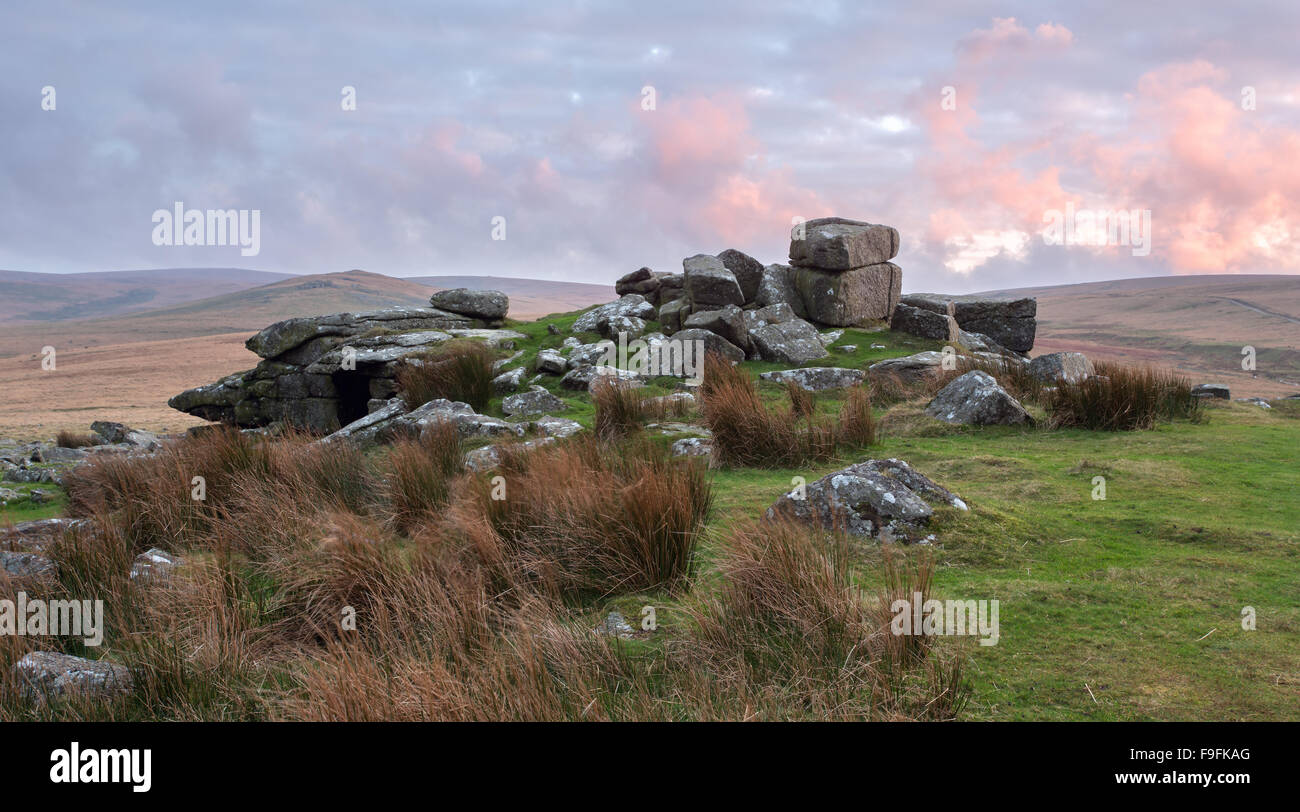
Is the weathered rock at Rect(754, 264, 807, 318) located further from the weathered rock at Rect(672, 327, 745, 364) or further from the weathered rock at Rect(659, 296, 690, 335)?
the weathered rock at Rect(672, 327, 745, 364)

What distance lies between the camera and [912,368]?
40.9ft

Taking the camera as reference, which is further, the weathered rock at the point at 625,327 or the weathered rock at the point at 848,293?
the weathered rock at the point at 625,327

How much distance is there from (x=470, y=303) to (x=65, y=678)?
49.3 ft

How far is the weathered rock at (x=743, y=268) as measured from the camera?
16.9 meters

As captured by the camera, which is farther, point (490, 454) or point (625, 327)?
point (625, 327)

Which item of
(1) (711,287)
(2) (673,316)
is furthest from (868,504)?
(2) (673,316)

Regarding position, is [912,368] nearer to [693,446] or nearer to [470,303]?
[693,446]

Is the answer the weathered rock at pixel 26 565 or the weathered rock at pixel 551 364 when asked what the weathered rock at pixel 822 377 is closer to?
the weathered rock at pixel 551 364

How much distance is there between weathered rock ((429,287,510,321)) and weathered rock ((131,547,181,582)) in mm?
12906

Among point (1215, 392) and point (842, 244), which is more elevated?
point (842, 244)

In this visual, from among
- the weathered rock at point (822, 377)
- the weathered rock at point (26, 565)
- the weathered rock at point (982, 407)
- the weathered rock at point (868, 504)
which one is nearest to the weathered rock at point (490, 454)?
the weathered rock at point (868, 504)

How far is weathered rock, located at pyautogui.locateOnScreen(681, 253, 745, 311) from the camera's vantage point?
616 inches

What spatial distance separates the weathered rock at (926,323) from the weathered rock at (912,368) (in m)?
2.46
